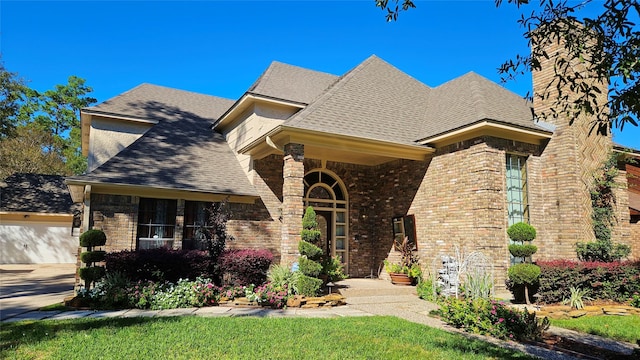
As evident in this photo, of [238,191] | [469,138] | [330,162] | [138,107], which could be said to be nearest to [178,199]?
[238,191]

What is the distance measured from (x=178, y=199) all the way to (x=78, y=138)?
1197 inches

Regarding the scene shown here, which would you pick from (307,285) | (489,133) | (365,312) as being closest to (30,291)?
(307,285)

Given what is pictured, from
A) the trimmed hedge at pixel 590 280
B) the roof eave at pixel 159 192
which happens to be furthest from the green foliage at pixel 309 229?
the trimmed hedge at pixel 590 280

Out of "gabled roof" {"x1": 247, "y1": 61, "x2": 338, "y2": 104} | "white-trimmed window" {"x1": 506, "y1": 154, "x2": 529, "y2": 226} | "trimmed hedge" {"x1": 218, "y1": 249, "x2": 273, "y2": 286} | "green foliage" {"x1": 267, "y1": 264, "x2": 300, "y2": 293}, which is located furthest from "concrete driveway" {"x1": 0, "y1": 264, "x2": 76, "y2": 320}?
"white-trimmed window" {"x1": 506, "y1": 154, "x2": 529, "y2": 226}

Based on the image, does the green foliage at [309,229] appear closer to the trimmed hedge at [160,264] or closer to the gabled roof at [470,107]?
the trimmed hedge at [160,264]

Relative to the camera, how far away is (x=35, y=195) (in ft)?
73.9

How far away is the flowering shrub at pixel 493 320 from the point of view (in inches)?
245

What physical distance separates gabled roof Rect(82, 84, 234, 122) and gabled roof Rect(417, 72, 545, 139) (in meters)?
9.30

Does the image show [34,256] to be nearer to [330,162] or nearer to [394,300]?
[330,162]

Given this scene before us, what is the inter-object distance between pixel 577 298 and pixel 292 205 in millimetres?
6591

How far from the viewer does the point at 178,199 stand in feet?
39.7

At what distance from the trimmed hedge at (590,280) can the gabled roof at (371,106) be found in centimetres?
495

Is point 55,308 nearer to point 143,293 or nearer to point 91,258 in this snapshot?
point 91,258

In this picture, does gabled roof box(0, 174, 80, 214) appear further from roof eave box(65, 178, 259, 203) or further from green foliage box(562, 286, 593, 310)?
green foliage box(562, 286, 593, 310)
